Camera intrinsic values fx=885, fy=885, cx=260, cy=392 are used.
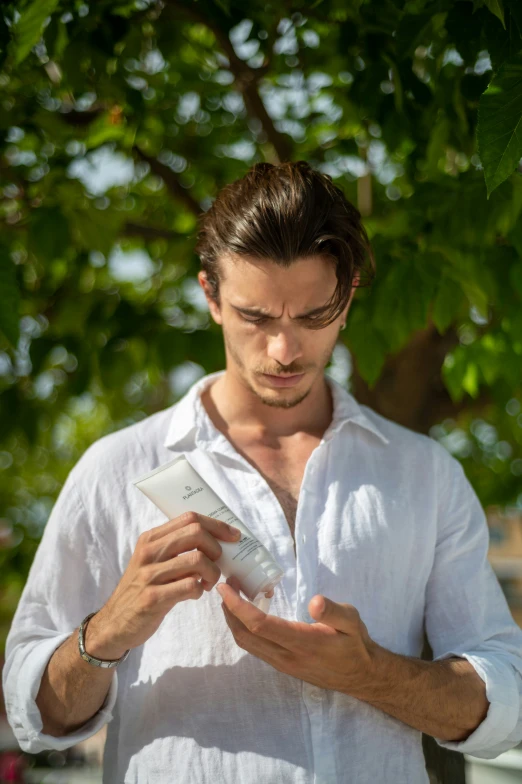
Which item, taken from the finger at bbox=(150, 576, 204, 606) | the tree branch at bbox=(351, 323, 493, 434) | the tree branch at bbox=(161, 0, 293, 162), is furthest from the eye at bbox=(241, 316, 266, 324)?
the tree branch at bbox=(351, 323, 493, 434)

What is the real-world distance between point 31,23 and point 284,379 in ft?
2.75

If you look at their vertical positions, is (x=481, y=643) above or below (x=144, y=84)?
below

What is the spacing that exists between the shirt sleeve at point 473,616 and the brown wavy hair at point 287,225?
488mm

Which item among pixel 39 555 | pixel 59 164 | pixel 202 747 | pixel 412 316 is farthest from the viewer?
pixel 59 164

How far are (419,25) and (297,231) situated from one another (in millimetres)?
489

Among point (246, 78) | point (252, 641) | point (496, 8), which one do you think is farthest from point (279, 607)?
point (246, 78)

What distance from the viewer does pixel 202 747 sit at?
64.9 inches

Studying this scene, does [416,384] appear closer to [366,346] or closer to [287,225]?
[366,346]

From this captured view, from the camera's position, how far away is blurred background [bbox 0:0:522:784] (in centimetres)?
200

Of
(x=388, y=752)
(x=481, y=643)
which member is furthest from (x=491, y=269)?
(x=388, y=752)

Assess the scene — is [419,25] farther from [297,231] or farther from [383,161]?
[383,161]

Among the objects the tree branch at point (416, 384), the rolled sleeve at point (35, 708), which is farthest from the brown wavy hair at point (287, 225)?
the tree branch at point (416, 384)

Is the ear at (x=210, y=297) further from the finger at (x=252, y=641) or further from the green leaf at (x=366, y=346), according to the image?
the finger at (x=252, y=641)

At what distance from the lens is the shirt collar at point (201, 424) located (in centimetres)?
191
